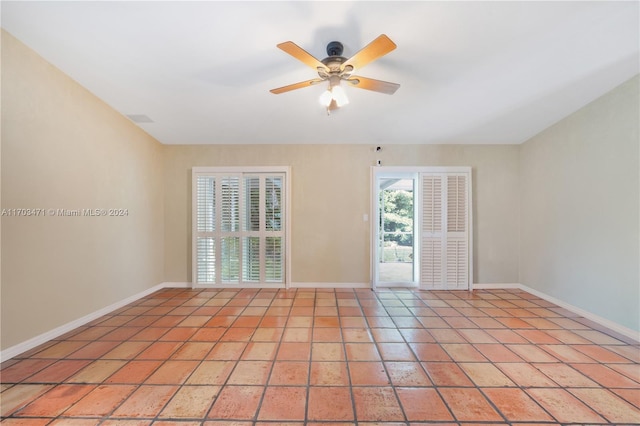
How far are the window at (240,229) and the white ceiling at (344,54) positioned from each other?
98cm

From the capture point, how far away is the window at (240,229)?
4301 mm

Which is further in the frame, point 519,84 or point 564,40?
point 519,84

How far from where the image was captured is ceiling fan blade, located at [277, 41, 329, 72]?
174cm

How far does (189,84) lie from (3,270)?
2371 millimetres

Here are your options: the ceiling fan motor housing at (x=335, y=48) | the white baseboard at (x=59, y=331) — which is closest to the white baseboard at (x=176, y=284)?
Result: the white baseboard at (x=59, y=331)

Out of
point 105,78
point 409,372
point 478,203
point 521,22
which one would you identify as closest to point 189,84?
point 105,78

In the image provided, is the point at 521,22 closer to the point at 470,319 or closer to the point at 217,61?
the point at 217,61

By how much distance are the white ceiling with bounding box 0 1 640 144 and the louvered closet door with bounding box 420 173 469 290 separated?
3.33 feet

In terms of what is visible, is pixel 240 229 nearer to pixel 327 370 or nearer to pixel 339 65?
pixel 327 370

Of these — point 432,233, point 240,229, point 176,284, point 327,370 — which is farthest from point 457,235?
point 176,284

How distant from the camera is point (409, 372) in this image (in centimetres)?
204

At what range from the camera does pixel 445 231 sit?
4.26m

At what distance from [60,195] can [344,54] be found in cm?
321

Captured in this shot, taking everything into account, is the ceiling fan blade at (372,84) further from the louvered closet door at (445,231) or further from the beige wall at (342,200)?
the louvered closet door at (445,231)
